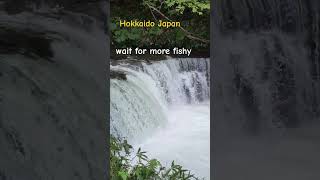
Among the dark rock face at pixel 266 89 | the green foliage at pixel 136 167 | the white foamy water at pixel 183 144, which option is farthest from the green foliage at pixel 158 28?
the green foliage at pixel 136 167

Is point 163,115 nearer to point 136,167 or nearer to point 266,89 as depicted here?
point 136,167

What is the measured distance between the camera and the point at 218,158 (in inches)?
193

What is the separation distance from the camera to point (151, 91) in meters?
5.02

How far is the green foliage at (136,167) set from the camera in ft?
16.0

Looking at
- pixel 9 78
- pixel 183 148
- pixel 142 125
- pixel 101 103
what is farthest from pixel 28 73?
pixel 183 148

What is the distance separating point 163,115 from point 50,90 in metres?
0.78

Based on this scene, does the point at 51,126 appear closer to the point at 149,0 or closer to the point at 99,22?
the point at 99,22

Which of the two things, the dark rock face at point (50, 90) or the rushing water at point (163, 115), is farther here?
the rushing water at point (163, 115)

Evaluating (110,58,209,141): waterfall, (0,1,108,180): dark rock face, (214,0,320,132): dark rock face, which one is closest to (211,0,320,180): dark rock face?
(214,0,320,132): dark rock face

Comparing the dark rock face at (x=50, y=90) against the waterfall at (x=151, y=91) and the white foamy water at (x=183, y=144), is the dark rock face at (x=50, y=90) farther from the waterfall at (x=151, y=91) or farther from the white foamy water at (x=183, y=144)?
the white foamy water at (x=183, y=144)

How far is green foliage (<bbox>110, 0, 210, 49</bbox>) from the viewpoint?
4.78 m

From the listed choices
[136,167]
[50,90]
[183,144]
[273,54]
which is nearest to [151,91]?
[183,144]

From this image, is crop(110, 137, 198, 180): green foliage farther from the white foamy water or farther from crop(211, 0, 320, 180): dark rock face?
crop(211, 0, 320, 180): dark rock face

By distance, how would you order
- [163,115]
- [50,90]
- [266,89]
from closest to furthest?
[50,90] < [266,89] < [163,115]
